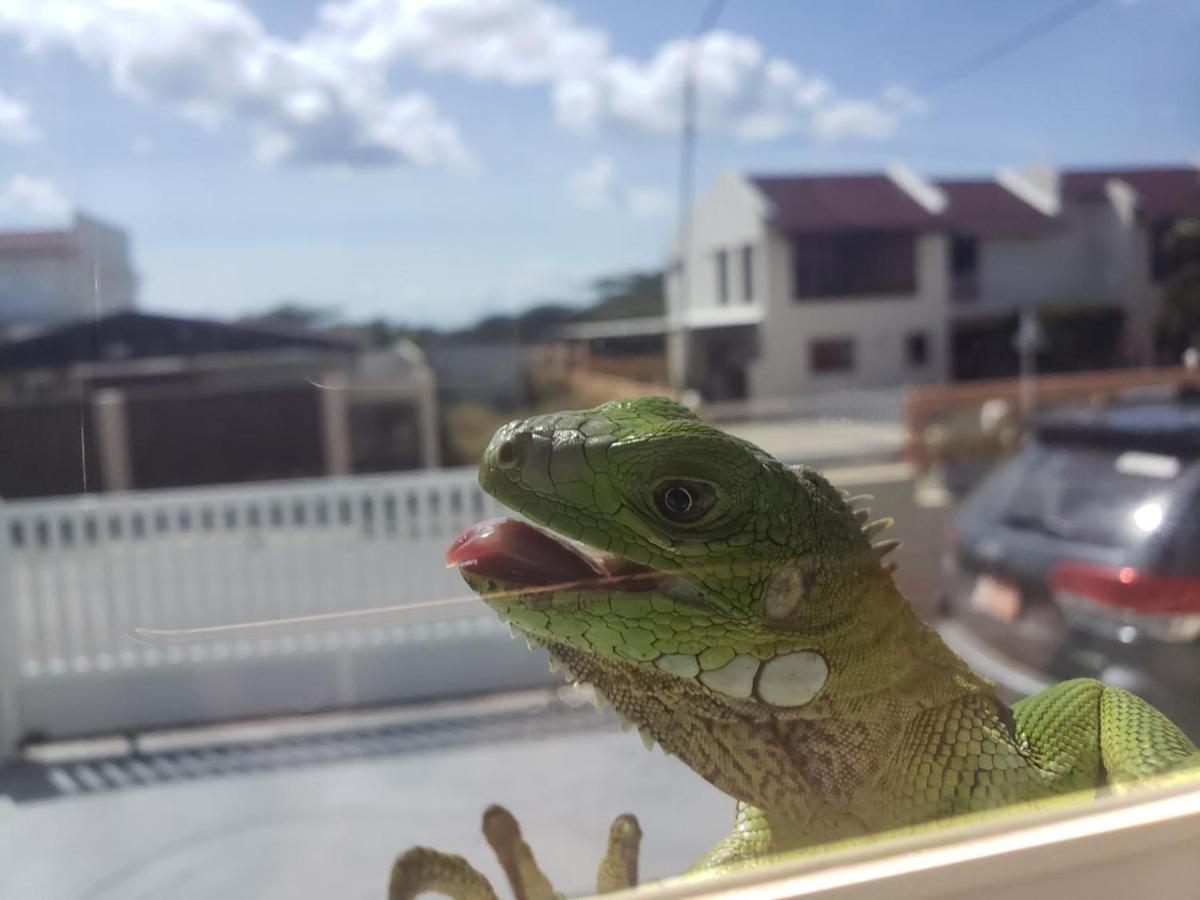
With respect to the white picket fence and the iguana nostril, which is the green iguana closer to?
the iguana nostril

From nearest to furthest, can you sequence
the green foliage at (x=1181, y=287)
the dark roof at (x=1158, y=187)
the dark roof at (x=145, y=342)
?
the dark roof at (x=1158, y=187), the green foliage at (x=1181, y=287), the dark roof at (x=145, y=342)

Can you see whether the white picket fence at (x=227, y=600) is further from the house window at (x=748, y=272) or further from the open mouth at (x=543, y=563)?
the open mouth at (x=543, y=563)

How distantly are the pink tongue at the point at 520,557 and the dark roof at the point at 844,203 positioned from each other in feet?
6.18

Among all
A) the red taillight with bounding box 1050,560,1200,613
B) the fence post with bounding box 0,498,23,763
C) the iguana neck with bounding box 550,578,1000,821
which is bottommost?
the fence post with bounding box 0,498,23,763

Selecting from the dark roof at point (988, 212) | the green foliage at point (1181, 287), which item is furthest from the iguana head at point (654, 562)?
the dark roof at point (988, 212)

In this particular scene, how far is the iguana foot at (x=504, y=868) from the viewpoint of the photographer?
3.96 feet

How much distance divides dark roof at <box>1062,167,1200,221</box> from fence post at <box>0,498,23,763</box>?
2871 millimetres

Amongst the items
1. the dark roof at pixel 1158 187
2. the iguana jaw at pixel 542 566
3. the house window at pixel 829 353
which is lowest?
the iguana jaw at pixel 542 566

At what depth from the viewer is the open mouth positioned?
3.46 feet

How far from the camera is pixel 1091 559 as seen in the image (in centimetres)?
254

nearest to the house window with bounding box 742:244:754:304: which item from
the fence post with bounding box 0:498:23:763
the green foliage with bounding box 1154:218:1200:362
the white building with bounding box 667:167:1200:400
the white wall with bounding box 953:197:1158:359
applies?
the white building with bounding box 667:167:1200:400

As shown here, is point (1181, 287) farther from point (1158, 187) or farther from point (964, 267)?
point (964, 267)

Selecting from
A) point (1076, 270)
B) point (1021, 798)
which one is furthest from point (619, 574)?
point (1076, 270)

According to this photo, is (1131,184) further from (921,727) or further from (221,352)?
(221,352)
